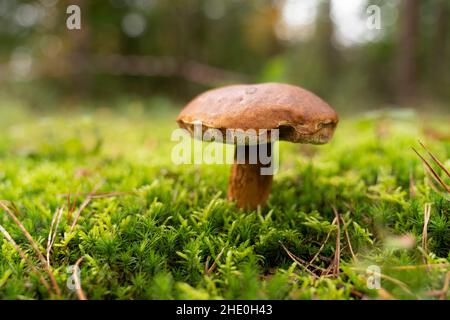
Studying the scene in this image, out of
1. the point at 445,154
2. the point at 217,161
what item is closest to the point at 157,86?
the point at 217,161

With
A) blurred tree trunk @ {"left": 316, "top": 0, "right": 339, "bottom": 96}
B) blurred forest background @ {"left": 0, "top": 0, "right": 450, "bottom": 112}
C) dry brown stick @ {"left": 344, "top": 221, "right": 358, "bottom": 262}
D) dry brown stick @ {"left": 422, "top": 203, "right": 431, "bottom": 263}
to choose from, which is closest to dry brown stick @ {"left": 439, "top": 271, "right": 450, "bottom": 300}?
dry brown stick @ {"left": 422, "top": 203, "right": 431, "bottom": 263}

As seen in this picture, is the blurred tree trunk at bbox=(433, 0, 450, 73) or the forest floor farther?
the blurred tree trunk at bbox=(433, 0, 450, 73)

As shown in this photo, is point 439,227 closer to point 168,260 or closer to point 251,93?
point 251,93

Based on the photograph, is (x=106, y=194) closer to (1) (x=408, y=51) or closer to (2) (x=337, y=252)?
(2) (x=337, y=252)

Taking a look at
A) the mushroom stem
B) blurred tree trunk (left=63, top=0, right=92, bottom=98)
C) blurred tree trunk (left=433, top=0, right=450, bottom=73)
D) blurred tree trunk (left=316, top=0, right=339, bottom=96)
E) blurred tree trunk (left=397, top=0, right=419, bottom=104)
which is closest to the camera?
the mushroom stem

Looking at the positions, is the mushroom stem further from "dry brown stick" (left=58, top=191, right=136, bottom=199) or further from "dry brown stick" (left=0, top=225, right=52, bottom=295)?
"dry brown stick" (left=0, top=225, right=52, bottom=295)
